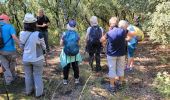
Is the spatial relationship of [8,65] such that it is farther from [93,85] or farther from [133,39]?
[133,39]

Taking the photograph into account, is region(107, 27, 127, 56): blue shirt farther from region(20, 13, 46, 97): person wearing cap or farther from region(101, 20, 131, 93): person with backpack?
region(20, 13, 46, 97): person wearing cap

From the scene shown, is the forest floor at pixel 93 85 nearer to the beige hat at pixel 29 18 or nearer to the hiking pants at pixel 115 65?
the hiking pants at pixel 115 65

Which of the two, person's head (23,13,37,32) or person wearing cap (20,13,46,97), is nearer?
person's head (23,13,37,32)

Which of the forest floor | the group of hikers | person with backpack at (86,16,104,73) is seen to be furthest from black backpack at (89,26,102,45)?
the forest floor

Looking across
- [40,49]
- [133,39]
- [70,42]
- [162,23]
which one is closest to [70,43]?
[70,42]

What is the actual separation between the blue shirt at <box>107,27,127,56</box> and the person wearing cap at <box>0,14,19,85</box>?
87.4 inches

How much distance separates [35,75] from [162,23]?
14.6ft

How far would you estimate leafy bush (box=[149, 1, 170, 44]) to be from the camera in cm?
993

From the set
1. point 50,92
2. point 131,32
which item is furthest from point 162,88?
point 50,92

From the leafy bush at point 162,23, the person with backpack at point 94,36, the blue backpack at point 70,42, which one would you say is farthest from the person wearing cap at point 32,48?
the leafy bush at point 162,23

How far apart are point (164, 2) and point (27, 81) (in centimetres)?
523

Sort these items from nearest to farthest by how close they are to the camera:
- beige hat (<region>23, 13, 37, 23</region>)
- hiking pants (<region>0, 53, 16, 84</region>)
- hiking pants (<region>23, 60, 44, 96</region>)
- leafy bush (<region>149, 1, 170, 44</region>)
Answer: beige hat (<region>23, 13, 37, 23</region>) → hiking pants (<region>23, 60, 44, 96</region>) → hiking pants (<region>0, 53, 16, 84</region>) → leafy bush (<region>149, 1, 170, 44</region>)

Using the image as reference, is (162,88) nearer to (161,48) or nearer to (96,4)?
(161,48)

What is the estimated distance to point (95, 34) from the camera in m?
9.09
